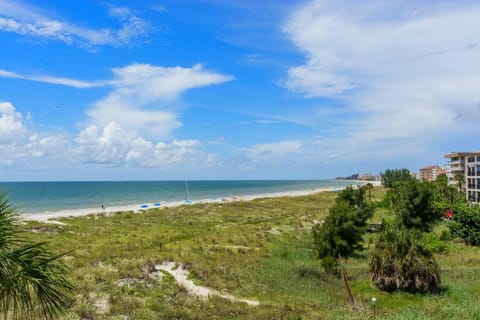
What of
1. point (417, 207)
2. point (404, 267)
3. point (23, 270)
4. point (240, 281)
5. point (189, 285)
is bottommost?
point (189, 285)

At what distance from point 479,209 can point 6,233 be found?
138 feet

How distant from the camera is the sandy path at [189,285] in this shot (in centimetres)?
2081

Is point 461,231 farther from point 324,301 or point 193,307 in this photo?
point 193,307

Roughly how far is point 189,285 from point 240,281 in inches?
114

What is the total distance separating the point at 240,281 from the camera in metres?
23.7

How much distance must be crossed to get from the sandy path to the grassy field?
0.48 m

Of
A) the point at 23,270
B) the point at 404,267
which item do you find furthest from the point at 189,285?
the point at 23,270

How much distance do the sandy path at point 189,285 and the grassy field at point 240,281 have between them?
48 cm

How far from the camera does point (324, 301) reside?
1989cm

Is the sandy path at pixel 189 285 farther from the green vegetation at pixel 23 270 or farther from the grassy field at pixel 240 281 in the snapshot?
the green vegetation at pixel 23 270

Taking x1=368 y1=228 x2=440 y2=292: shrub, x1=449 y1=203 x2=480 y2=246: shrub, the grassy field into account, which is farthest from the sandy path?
x1=449 y1=203 x2=480 y2=246: shrub

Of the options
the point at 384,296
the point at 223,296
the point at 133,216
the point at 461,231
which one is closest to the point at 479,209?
the point at 461,231

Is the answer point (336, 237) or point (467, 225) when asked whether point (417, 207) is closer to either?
point (467, 225)

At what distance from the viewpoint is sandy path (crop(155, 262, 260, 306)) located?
20.8 m
